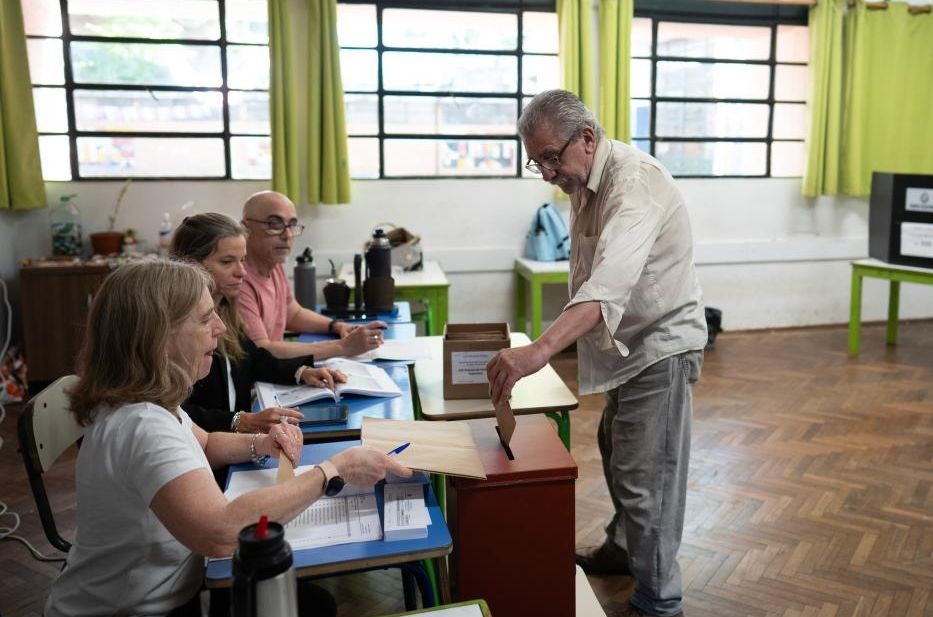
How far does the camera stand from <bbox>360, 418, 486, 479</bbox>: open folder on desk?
176 cm

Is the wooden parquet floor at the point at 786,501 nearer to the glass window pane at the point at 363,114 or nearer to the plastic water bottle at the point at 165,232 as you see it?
the plastic water bottle at the point at 165,232

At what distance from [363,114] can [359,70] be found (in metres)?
Answer: 0.31

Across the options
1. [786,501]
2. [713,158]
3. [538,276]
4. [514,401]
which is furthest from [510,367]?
[713,158]

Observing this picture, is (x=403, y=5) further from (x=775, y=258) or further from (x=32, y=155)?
(x=775, y=258)

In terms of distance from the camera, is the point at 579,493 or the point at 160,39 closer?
the point at 579,493

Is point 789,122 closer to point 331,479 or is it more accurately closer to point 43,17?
point 43,17

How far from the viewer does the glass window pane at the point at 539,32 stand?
593cm

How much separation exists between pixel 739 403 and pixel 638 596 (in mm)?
2520

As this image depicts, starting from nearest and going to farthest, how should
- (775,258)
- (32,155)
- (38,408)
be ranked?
(38,408)
(32,155)
(775,258)

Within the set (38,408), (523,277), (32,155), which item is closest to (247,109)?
(32,155)

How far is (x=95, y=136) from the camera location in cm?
546

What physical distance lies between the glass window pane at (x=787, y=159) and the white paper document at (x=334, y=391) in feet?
16.5

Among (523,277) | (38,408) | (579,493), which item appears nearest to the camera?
(38,408)

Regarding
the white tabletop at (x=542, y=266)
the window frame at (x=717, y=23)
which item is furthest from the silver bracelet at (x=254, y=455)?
the window frame at (x=717, y=23)
